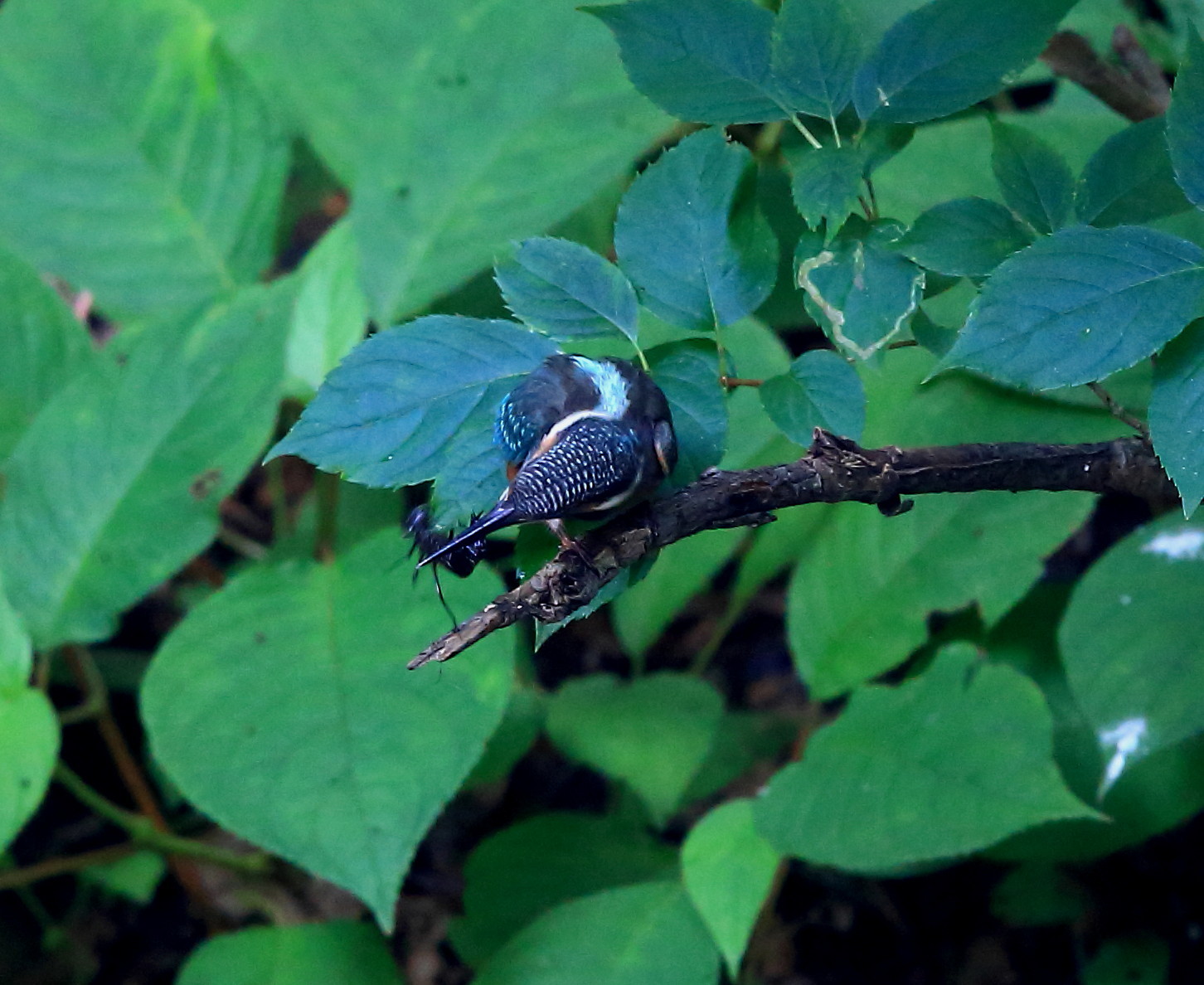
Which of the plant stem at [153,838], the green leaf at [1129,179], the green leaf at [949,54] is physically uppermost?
the green leaf at [949,54]

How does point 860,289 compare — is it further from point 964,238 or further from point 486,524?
point 486,524

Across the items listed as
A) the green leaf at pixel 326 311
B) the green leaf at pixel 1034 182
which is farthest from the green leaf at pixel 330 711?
the green leaf at pixel 1034 182

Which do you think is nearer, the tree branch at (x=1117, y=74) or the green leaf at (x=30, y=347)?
the tree branch at (x=1117, y=74)

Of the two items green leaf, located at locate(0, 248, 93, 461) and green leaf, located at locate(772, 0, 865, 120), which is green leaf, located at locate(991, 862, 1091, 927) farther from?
green leaf, located at locate(0, 248, 93, 461)

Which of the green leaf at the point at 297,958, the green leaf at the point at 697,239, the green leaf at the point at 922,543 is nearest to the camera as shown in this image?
the green leaf at the point at 697,239

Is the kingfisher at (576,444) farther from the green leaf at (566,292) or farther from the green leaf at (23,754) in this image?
the green leaf at (23,754)

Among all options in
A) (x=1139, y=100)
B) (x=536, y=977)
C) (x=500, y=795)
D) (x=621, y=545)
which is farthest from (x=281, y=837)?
(x=1139, y=100)

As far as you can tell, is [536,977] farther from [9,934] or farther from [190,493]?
[9,934]
